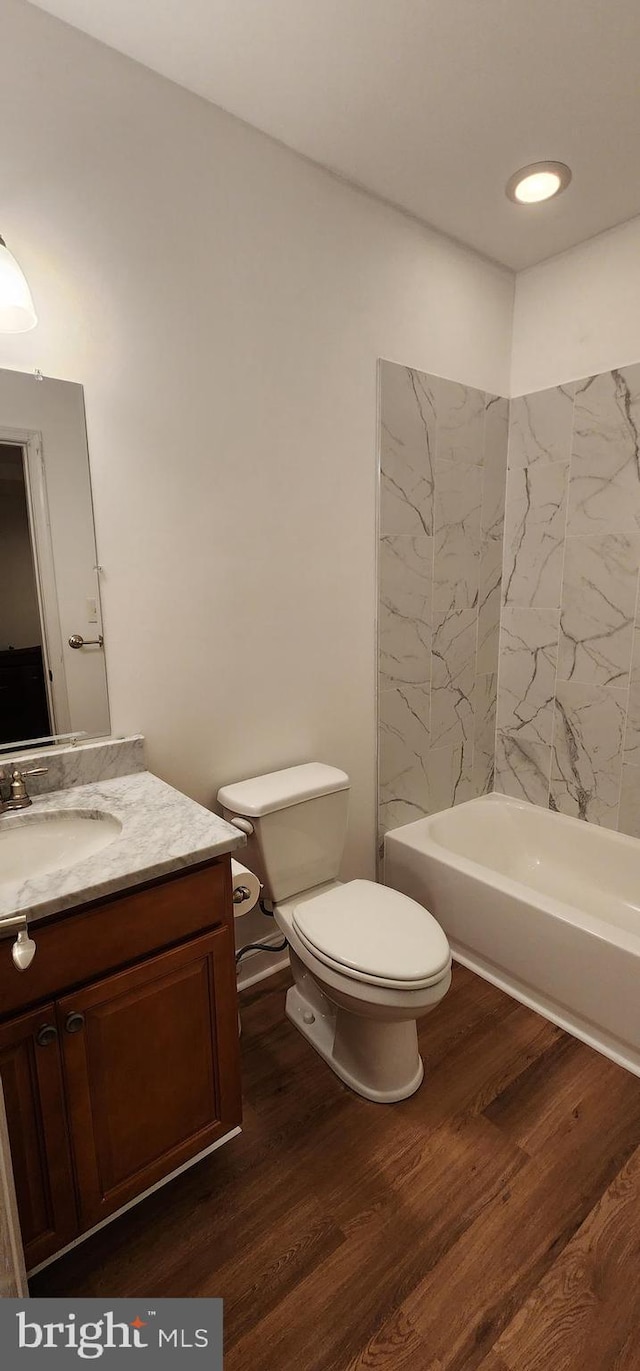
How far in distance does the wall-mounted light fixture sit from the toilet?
4.08ft

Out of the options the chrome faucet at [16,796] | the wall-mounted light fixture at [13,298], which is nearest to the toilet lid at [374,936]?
the chrome faucet at [16,796]

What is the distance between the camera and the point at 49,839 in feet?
4.37

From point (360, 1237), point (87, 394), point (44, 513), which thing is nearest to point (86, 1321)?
point (360, 1237)

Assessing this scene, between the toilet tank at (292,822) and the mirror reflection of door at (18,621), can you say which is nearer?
the mirror reflection of door at (18,621)

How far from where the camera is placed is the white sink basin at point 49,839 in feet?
4.18

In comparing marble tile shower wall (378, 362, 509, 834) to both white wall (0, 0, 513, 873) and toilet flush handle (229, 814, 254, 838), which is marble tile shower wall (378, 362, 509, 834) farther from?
toilet flush handle (229, 814, 254, 838)

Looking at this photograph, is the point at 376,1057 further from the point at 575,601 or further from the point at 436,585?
the point at 575,601

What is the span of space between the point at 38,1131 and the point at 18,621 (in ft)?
3.40

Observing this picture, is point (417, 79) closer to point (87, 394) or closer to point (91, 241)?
point (91, 241)

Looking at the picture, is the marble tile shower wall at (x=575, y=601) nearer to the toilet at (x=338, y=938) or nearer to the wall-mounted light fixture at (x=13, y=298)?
the toilet at (x=338, y=938)

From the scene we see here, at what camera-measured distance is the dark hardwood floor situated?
42.8 inches

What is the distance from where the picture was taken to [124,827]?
1260mm

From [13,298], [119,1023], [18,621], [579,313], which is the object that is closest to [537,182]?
[579,313]

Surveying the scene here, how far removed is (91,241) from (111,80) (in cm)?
38
